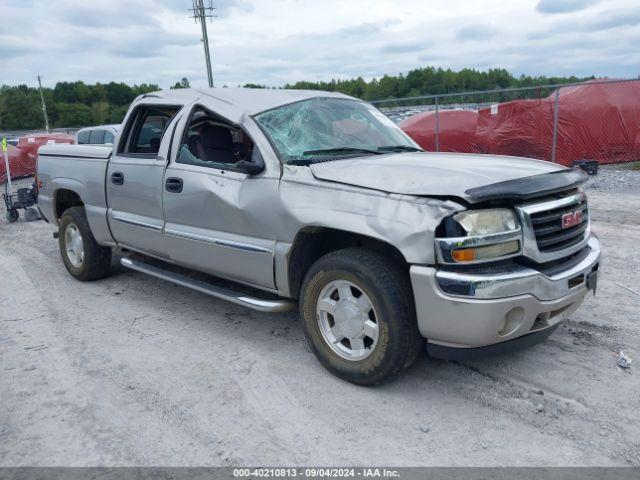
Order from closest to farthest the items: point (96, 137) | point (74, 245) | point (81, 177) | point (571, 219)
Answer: point (571, 219), point (81, 177), point (74, 245), point (96, 137)

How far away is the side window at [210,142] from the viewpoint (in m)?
4.68

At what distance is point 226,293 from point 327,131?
58.6 inches

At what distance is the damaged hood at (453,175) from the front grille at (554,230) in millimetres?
150

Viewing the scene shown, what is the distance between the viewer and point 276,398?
3539mm

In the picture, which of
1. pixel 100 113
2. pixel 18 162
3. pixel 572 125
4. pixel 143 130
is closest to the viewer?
pixel 143 130

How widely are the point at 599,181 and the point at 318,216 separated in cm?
1007

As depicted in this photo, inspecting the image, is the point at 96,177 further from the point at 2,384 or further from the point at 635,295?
the point at 635,295

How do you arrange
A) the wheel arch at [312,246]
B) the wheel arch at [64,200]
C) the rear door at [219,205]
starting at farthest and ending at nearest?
the wheel arch at [64,200] → the rear door at [219,205] → the wheel arch at [312,246]

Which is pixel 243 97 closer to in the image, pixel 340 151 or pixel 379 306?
pixel 340 151

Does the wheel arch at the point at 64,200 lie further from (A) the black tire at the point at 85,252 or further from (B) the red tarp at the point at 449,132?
(B) the red tarp at the point at 449,132

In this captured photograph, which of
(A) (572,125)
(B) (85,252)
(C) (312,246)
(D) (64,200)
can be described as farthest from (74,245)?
(A) (572,125)

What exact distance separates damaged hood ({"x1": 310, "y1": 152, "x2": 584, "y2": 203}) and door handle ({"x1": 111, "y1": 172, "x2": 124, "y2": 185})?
7.71 ft

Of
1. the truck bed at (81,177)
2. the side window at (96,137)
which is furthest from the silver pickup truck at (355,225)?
the side window at (96,137)

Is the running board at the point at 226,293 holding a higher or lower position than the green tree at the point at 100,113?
lower
